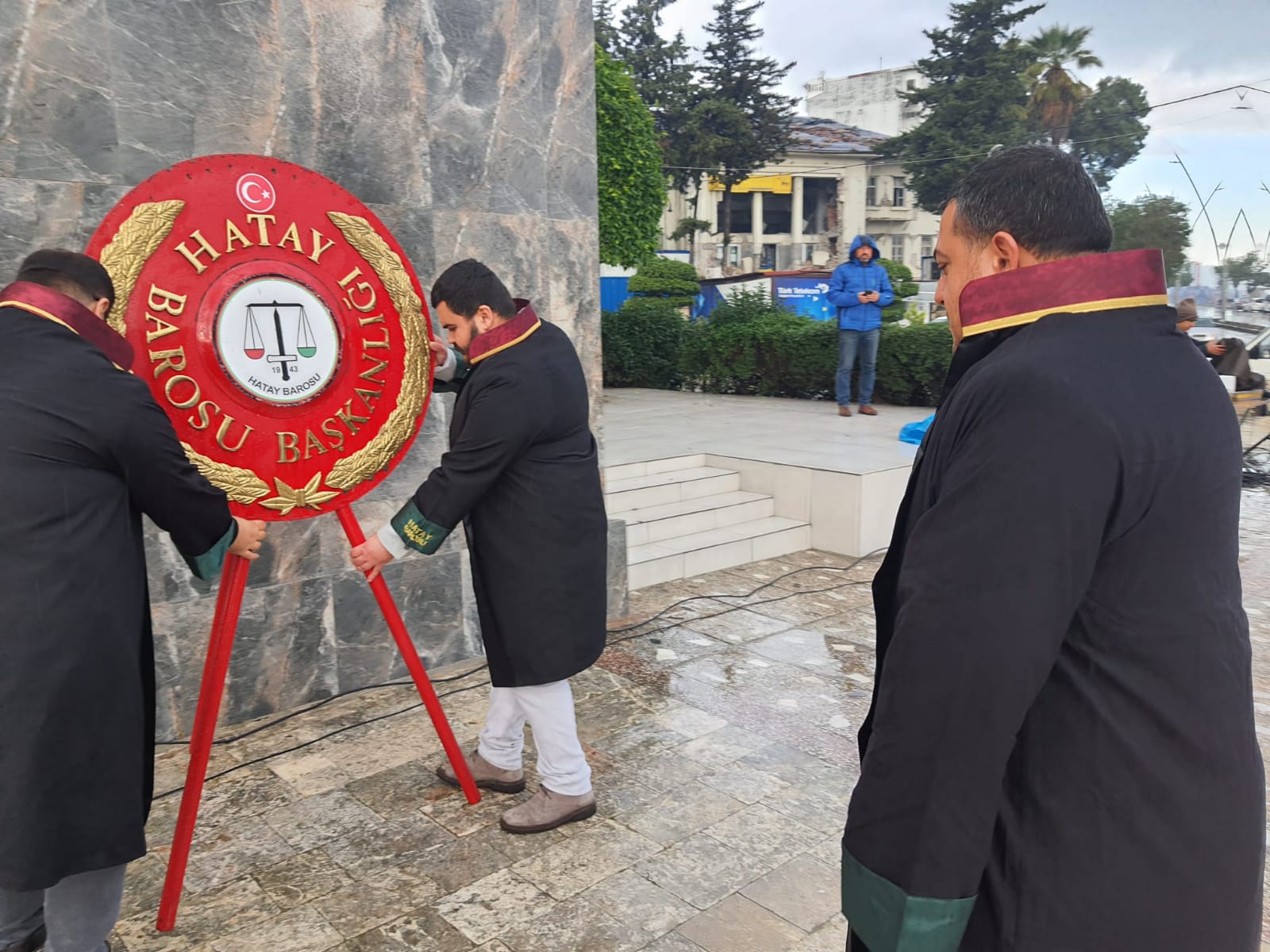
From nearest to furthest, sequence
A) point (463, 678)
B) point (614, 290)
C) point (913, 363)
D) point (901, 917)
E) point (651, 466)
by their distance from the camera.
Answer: point (901, 917)
point (463, 678)
point (651, 466)
point (913, 363)
point (614, 290)

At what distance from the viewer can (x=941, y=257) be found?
4.93 ft

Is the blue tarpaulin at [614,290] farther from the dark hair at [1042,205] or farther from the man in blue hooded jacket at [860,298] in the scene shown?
the dark hair at [1042,205]

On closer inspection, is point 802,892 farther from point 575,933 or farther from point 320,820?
point 320,820

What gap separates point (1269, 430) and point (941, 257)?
12.4 m

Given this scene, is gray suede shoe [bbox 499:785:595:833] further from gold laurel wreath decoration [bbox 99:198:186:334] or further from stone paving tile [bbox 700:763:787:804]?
gold laurel wreath decoration [bbox 99:198:186:334]

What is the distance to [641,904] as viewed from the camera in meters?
2.85

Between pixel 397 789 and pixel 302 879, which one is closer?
pixel 302 879

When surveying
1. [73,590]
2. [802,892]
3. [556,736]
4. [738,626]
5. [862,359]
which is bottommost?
[738,626]

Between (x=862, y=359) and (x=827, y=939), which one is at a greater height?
(x=862, y=359)

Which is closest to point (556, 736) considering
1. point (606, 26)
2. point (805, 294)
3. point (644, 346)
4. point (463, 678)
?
point (463, 678)

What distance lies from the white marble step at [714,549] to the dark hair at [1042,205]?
4.72 meters

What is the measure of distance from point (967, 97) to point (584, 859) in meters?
41.7

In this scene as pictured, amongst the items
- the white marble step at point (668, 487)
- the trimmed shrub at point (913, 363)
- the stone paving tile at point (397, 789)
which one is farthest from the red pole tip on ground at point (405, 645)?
the trimmed shrub at point (913, 363)

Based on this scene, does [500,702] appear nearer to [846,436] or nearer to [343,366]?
[343,366]
